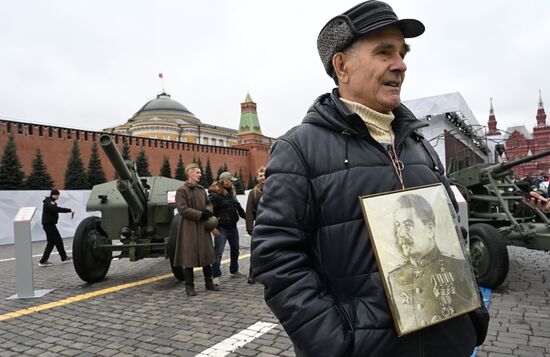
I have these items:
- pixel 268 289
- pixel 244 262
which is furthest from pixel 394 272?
pixel 244 262

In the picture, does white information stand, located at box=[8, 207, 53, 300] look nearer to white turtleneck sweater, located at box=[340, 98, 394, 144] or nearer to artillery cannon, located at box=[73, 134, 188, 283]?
artillery cannon, located at box=[73, 134, 188, 283]

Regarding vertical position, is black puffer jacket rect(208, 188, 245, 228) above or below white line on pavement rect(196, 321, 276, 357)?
above

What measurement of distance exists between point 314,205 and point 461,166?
750 cm

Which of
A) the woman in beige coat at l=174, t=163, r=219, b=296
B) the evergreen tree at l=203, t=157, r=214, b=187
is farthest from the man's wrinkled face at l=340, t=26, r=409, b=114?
the evergreen tree at l=203, t=157, r=214, b=187

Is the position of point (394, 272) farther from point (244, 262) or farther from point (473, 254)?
point (244, 262)

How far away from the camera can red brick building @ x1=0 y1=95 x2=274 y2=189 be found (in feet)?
90.5

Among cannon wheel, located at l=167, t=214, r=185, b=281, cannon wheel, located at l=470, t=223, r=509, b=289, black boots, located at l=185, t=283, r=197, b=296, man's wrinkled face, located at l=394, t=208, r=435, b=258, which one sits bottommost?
black boots, located at l=185, t=283, r=197, b=296

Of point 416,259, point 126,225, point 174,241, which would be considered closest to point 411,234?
point 416,259

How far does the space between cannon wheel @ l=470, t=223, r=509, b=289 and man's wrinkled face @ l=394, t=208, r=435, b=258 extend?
4.56m

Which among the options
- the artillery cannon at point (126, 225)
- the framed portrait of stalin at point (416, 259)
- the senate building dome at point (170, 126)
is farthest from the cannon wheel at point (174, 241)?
the senate building dome at point (170, 126)

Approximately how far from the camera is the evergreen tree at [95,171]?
2881cm

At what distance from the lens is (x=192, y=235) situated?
19.5ft

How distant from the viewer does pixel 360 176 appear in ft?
4.36

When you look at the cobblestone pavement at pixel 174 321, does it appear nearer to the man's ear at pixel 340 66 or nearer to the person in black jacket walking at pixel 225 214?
the person in black jacket walking at pixel 225 214
